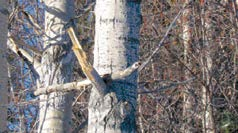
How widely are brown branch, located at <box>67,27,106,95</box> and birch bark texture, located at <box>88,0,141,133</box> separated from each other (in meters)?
0.04

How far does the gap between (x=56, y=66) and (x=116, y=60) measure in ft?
5.16

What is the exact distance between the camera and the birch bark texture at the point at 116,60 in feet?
7.53

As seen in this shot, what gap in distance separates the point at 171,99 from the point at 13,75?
7.51ft

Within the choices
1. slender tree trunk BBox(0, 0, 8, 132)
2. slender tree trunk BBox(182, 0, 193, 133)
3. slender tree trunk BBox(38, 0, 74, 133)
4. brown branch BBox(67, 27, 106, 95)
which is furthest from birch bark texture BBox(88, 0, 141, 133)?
slender tree trunk BBox(182, 0, 193, 133)

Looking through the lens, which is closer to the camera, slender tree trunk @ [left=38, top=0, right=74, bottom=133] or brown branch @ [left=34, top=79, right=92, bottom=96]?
brown branch @ [left=34, top=79, right=92, bottom=96]

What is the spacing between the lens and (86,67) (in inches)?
86.6

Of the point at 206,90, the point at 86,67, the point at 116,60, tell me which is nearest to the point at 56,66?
the point at 116,60

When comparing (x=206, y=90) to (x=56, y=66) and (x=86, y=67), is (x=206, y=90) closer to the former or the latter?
(x=56, y=66)

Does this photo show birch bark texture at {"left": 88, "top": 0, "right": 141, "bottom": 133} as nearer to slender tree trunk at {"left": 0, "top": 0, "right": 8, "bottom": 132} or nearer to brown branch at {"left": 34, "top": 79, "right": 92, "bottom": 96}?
brown branch at {"left": 34, "top": 79, "right": 92, "bottom": 96}

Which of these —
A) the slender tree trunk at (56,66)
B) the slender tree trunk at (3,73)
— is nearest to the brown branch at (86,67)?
the slender tree trunk at (3,73)

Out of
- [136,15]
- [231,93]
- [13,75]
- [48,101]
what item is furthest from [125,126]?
[13,75]

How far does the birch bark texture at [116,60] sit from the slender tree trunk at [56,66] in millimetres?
1358

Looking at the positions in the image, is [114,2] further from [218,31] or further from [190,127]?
[218,31]

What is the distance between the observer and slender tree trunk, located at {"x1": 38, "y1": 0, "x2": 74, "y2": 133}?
12.3ft
